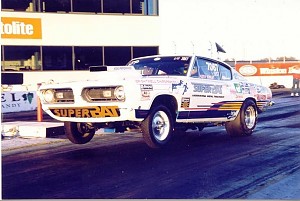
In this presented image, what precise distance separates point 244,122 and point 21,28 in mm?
10522

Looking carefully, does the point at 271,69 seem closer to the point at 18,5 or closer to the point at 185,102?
the point at 18,5

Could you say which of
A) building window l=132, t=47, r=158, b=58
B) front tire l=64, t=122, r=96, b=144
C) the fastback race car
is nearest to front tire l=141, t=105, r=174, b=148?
the fastback race car

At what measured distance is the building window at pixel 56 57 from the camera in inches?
588

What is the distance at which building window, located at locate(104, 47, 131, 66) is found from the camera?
46.5ft

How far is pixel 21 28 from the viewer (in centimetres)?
1545

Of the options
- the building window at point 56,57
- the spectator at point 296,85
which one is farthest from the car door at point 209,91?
the spectator at point 296,85

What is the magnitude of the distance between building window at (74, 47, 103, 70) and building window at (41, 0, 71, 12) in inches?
56.4

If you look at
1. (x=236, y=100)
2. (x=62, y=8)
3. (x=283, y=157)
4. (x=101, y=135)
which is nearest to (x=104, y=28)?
(x=62, y=8)

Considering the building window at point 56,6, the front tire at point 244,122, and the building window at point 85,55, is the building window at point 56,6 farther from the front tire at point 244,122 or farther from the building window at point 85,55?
the front tire at point 244,122

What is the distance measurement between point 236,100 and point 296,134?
1291mm

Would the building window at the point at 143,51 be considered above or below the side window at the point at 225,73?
above

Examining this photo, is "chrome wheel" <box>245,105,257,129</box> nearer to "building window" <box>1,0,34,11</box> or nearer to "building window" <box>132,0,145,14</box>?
"building window" <box>132,0,145,14</box>

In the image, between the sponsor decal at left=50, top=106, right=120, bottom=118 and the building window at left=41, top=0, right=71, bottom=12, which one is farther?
the building window at left=41, top=0, right=71, bottom=12

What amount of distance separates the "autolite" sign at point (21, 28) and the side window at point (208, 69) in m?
9.66
